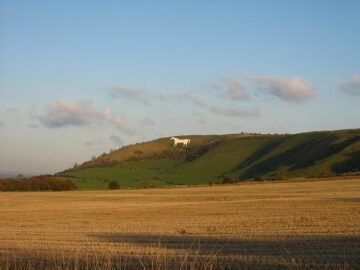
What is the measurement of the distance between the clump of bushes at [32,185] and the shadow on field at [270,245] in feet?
198

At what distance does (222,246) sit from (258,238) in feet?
7.52

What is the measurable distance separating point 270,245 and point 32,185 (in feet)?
219

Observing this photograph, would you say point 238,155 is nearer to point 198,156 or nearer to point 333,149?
point 198,156

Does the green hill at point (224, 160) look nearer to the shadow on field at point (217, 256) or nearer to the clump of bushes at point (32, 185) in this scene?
the clump of bushes at point (32, 185)

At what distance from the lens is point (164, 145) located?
140 metres

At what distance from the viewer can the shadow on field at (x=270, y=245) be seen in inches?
615

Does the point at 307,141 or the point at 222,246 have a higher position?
the point at 307,141

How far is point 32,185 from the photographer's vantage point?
263 ft

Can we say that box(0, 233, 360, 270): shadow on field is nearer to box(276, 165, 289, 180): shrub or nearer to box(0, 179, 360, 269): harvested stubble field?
box(0, 179, 360, 269): harvested stubble field

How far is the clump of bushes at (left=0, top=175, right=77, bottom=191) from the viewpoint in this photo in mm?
79375

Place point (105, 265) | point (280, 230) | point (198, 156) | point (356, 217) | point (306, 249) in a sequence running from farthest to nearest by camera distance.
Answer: point (198, 156), point (356, 217), point (280, 230), point (306, 249), point (105, 265)

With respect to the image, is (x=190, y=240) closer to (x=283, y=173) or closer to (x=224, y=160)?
(x=283, y=173)

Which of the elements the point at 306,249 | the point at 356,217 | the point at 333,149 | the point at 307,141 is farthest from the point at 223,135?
the point at 306,249

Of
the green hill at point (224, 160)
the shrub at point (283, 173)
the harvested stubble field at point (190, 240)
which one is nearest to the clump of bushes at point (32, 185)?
the green hill at point (224, 160)
